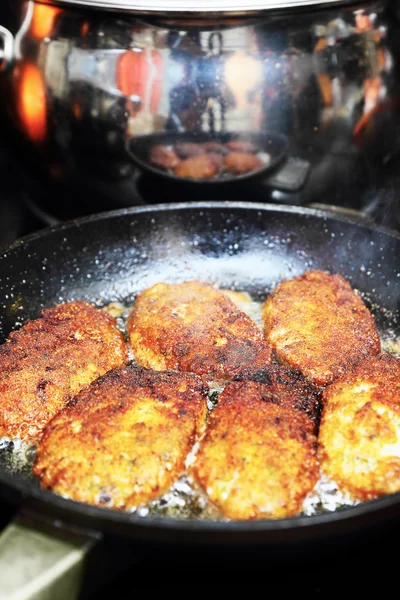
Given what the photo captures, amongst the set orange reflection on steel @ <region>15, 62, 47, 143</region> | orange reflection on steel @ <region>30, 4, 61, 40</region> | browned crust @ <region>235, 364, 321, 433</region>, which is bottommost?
browned crust @ <region>235, 364, 321, 433</region>

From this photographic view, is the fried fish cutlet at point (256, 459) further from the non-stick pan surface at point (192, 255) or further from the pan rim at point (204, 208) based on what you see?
the pan rim at point (204, 208)

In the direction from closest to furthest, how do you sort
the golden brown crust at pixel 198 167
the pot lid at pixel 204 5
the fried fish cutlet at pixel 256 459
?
the fried fish cutlet at pixel 256 459, the pot lid at pixel 204 5, the golden brown crust at pixel 198 167

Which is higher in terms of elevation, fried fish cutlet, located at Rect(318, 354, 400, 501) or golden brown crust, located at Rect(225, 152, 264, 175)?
golden brown crust, located at Rect(225, 152, 264, 175)

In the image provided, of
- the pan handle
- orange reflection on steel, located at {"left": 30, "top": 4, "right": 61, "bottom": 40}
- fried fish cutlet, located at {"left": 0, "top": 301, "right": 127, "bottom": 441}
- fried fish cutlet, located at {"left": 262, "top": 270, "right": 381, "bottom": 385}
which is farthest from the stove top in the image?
orange reflection on steel, located at {"left": 30, "top": 4, "right": 61, "bottom": 40}

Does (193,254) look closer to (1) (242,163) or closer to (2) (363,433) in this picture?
(1) (242,163)

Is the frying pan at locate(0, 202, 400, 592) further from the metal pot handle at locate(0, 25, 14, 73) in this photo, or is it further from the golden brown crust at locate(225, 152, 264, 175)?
the metal pot handle at locate(0, 25, 14, 73)

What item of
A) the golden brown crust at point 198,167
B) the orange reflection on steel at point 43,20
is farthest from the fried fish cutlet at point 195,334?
the orange reflection on steel at point 43,20
